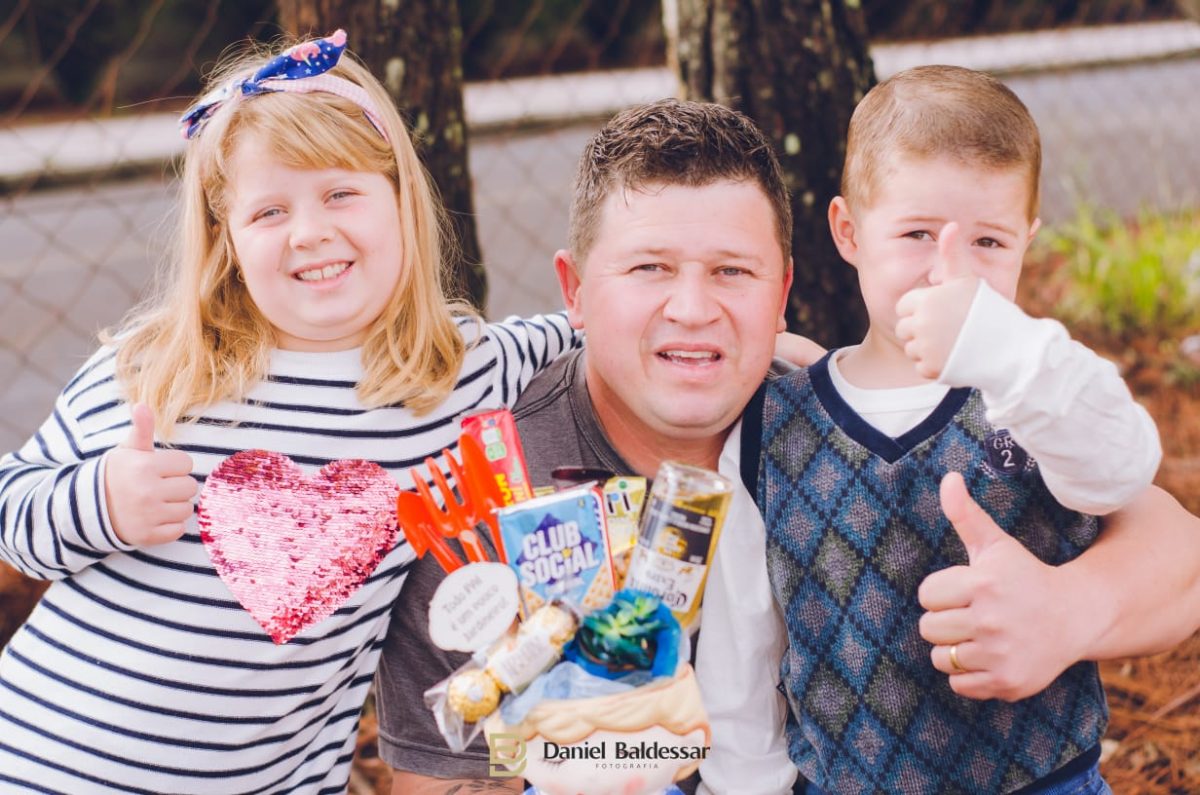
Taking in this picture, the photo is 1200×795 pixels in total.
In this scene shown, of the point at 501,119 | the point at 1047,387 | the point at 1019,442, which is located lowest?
the point at 501,119

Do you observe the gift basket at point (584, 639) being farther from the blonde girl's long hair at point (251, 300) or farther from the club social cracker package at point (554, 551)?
the blonde girl's long hair at point (251, 300)

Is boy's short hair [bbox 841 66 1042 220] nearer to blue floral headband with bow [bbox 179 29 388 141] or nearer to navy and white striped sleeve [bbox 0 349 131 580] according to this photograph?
blue floral headband with bow [bbox 179 29 388 141]

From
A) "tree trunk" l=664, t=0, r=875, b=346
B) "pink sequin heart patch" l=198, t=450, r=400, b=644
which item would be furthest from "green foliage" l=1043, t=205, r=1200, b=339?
"pink sequin heart patch" l=198, t=450, r=400, b=644

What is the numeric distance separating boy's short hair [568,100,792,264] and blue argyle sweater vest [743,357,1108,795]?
395mm

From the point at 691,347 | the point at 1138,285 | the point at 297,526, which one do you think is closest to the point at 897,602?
the point at 691,347

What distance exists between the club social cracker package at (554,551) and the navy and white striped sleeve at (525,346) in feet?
2.25

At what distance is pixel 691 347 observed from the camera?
1.87m

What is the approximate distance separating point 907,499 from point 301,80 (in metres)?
1.22

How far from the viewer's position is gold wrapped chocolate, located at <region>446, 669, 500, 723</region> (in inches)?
55.6

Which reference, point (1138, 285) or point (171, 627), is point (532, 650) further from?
point (1138, 285)

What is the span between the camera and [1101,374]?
142 cm

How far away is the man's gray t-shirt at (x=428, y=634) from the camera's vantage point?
2041 millimetres

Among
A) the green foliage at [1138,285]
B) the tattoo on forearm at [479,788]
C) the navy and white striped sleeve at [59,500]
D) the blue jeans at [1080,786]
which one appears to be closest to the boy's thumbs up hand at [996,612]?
the blue jeans at [1080,786]

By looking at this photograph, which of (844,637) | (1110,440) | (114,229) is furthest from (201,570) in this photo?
(114,229)
